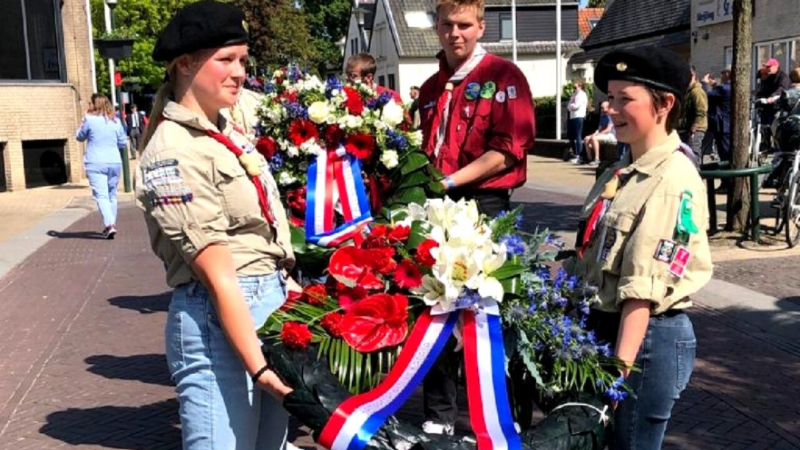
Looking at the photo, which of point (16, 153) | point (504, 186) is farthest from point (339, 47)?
point (504, 186)

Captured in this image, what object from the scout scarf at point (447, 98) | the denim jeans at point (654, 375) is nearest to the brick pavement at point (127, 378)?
the scout scarf at point (447, 98)

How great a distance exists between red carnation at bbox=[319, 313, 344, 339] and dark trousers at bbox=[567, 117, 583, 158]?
20111 mm

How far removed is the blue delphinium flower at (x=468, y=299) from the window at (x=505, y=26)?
162ft

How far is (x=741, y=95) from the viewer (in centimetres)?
938

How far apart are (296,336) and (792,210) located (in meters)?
7.96

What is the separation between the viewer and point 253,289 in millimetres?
2553

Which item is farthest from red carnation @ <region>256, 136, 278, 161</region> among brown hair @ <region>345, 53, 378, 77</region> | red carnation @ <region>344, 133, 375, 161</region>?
brown hair @ <region>345, 53, 378, 77</region>

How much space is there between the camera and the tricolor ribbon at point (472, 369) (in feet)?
7.41

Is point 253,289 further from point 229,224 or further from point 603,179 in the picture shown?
point 603,179

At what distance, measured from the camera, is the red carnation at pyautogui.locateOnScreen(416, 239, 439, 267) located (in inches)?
91.1

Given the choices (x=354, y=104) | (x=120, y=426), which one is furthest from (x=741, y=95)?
(x=120, y=426)

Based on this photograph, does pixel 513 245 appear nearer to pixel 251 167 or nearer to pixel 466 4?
pixel 251 167

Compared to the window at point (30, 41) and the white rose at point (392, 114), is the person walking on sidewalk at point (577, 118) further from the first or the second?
the white rose at point (392, 114)

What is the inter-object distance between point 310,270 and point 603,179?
3.86 feet
